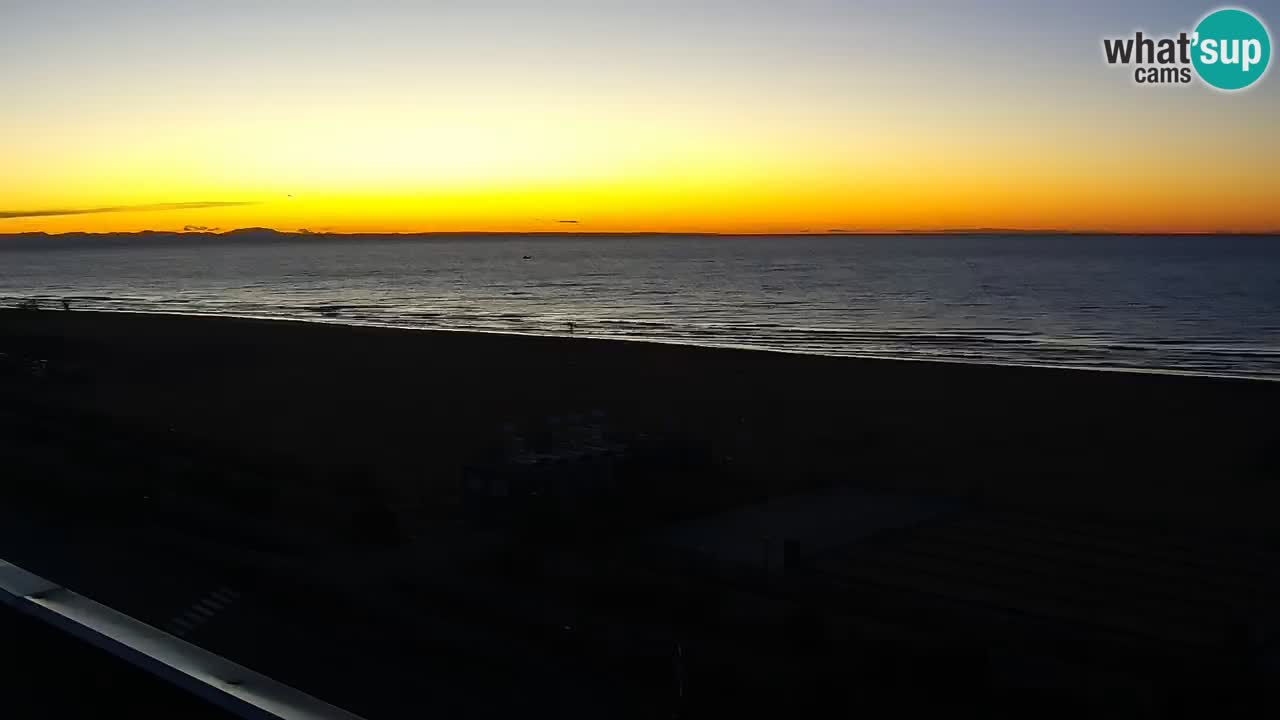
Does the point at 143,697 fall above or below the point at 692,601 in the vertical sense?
above

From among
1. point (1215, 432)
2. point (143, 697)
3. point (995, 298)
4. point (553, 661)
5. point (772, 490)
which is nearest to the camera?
point (143, 697)

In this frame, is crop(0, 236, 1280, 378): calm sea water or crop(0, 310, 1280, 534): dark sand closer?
crop(0, 310, 1280, 534): dark sand

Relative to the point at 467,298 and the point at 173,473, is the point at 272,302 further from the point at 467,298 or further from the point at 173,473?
the point at 173,473

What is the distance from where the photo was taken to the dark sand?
510 inches

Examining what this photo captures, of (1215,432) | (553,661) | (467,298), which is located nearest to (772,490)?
Result: (553,661)

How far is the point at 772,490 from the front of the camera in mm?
12469

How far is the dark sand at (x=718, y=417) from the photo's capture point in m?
13.0

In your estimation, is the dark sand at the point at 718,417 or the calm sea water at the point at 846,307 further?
the calm sea water at the point at 846,307

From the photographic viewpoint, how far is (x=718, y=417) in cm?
1933

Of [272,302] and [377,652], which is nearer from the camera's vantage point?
[377,652]

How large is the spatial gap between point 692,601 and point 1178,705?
325cm

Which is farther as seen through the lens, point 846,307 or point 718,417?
A: point 846,307

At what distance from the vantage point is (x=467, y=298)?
245ft

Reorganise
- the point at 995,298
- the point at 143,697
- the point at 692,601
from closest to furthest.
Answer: the point at 143,697 < the point at 692,601 < the point at 995,298
